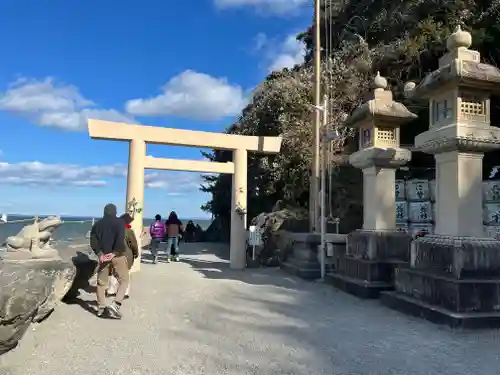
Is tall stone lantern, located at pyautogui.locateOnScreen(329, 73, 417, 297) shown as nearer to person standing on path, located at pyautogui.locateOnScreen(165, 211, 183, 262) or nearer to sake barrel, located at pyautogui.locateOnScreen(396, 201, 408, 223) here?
sake barrel, located at pyautogui.locateOnScreen(396, 201, 408, 223)

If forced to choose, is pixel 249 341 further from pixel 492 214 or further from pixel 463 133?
pixel 492 214

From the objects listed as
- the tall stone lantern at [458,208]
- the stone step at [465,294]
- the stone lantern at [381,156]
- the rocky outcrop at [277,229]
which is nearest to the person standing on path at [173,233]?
the rocky outcrop at [277,229]

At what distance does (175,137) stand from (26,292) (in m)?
7.53

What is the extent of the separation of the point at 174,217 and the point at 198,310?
7.76m

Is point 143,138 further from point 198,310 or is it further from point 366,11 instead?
point 366,11

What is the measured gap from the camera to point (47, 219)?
6777mm

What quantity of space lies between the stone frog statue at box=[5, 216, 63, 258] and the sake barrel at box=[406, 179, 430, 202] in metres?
8.85

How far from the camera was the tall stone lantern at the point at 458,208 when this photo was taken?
5.95 meters

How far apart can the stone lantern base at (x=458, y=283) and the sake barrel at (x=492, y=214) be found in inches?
147

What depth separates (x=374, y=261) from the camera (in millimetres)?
8328

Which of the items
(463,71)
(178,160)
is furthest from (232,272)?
(463,71)

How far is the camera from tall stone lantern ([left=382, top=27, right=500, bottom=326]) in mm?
5949

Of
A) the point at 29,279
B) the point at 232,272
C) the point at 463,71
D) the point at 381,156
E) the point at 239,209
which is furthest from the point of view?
the point at 239,209

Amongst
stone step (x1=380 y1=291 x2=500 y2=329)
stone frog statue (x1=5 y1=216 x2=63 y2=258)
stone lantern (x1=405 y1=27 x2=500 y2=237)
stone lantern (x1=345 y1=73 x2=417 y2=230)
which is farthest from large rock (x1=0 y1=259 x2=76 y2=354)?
stone lantern (x1=345 y1=73 x2=417 y2=230)
